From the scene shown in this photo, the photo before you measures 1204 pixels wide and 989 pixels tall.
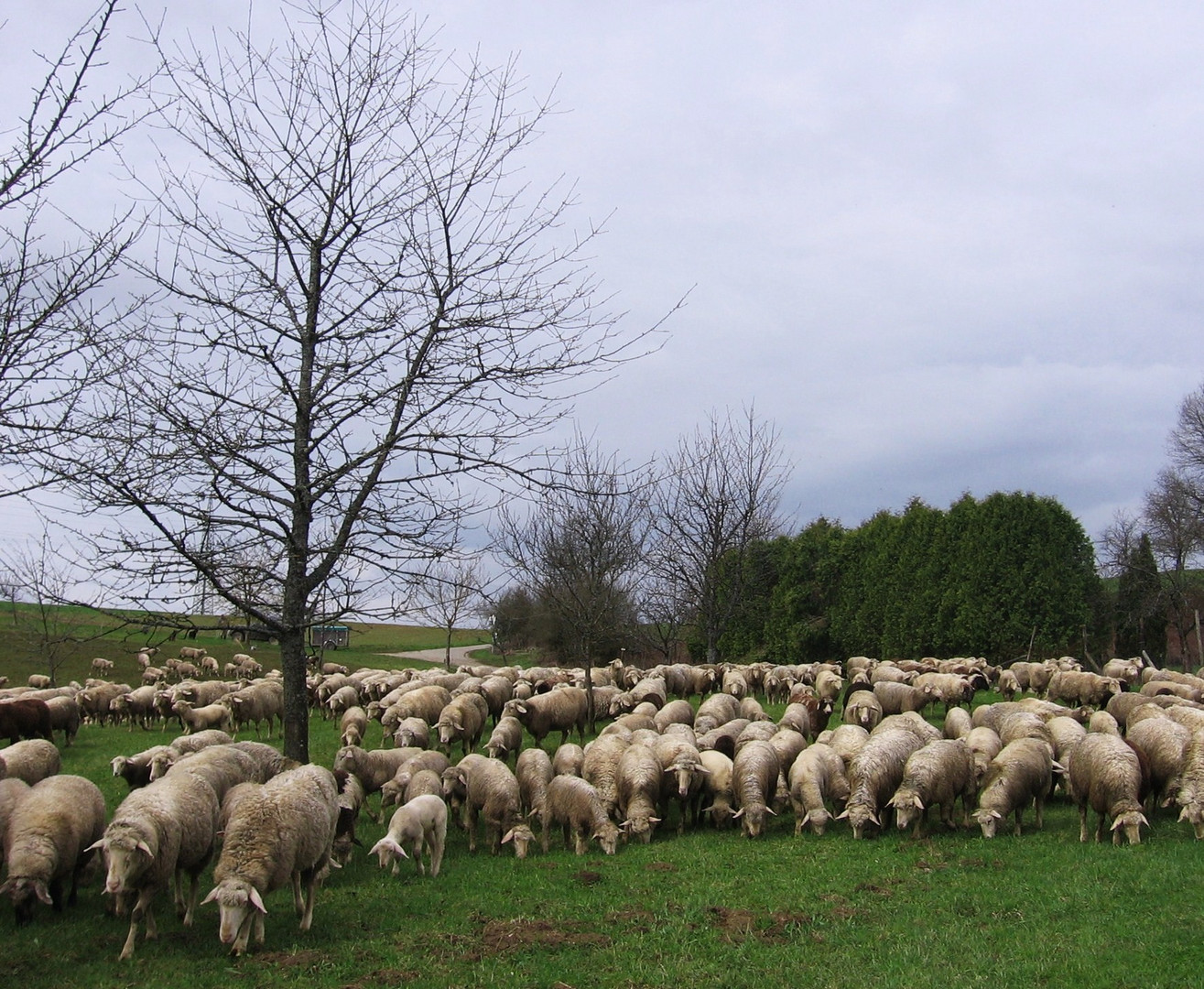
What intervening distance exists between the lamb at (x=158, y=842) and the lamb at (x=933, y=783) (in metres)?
7.70

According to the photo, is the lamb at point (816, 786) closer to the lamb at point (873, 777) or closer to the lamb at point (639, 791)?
the lamb at point (873, 777)

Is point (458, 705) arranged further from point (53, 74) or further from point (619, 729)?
point (53, 74)

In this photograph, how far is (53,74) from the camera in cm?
650

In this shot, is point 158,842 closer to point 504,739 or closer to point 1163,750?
point 504,739

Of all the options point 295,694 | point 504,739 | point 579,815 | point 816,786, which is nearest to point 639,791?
point 579,815

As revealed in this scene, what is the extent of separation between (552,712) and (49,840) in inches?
398

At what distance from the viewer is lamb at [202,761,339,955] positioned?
7.07m

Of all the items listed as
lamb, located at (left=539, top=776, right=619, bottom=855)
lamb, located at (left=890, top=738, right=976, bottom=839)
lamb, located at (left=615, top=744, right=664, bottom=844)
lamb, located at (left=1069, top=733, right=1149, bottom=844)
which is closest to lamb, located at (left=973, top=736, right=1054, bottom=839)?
lamb, located at (left=890, top=738, right=976, bottom=839)

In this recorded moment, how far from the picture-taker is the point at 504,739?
1466 centimetres

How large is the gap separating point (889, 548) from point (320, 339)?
28.3m

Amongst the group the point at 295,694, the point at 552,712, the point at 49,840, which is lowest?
the point at 552,712

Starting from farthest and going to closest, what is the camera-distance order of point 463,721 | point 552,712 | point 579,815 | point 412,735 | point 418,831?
point 552,712 → point 463,721 → point 412,735 → point 579,815 → point 418,831

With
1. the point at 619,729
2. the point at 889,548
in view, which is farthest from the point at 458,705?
the point at 889,548

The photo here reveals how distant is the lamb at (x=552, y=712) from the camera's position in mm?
16812
